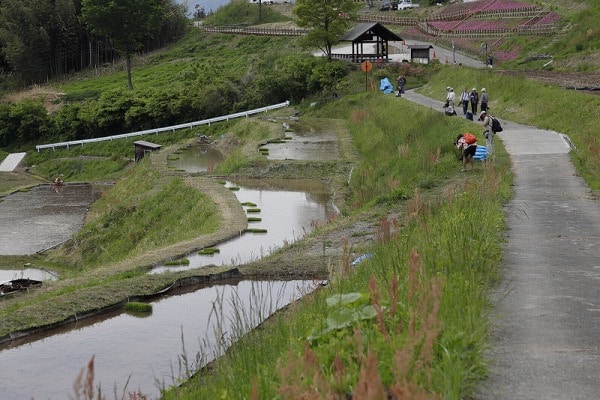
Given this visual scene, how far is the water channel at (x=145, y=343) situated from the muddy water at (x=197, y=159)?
19.8 metres

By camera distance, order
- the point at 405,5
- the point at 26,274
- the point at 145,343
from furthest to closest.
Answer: the point at 405,5
the point at 26,274
the point at 145,343

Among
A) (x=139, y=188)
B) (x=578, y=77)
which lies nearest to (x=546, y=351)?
(x=139, y=188)

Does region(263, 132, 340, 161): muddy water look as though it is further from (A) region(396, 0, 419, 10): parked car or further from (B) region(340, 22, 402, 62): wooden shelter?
(A) region(396, 0, 419, 10): parked car

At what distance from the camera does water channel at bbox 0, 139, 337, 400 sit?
35.7 feet

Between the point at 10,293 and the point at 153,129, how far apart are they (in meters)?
42.7

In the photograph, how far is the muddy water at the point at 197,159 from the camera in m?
38.8

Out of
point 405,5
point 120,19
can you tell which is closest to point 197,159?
point 120,19

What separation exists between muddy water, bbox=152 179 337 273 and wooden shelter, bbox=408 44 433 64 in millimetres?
30643

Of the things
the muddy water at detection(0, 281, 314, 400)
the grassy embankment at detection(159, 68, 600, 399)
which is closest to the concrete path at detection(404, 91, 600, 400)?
the grassy embankment at detection(159, 68, 600, 399)

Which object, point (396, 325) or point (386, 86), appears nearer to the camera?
point (396, 325)

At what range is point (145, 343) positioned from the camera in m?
12.9

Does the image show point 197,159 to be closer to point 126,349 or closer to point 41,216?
point 41,216

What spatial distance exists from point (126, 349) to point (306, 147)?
26.8 m

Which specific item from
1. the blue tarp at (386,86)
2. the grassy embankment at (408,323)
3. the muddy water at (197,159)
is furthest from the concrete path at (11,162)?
the grassy embankment at (408,323)
